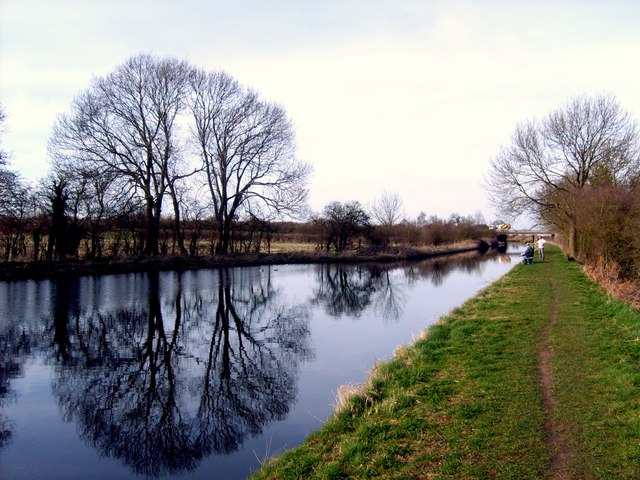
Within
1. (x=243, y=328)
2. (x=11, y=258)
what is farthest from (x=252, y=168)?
(x=243, y=328)

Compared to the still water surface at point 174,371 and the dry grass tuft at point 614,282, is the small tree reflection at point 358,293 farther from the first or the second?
the dry grass tuft at point 614,282

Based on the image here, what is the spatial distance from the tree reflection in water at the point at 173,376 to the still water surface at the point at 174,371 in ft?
0.08

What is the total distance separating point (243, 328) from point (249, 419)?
5855 millimetres

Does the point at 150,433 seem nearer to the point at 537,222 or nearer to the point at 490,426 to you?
the point at 490,426

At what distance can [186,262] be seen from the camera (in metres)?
28.4

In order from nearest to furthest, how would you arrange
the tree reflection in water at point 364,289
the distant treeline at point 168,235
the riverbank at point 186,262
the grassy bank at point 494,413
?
the grassy bank at point 494,413 → the tree reflection in water at point 364,289 → the riverbank at point 186,262 → the distant treeline at point 168,235

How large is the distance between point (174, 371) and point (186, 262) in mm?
20575

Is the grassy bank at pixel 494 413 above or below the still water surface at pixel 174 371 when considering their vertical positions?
above

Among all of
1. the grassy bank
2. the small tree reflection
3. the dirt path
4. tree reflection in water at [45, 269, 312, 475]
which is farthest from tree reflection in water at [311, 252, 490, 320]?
the dirt path

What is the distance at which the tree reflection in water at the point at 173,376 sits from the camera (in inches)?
232

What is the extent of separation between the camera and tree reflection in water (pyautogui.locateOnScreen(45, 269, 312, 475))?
5.89 m

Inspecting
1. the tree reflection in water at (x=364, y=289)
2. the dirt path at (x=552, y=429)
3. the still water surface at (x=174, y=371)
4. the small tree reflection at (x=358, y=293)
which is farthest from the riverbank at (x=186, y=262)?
the dirt path at (x=552, y=429)

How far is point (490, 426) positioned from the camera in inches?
192

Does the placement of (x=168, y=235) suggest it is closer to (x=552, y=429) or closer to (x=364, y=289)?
(x=364, y=289)
